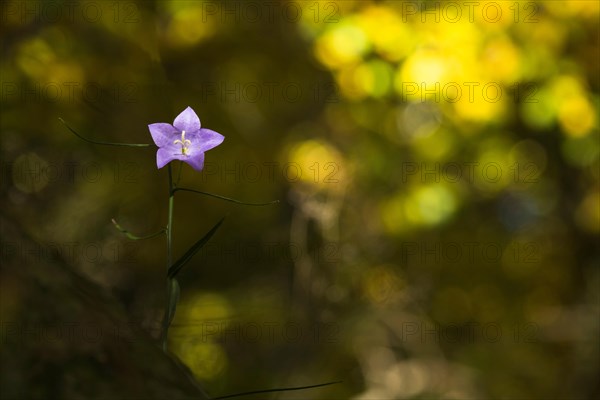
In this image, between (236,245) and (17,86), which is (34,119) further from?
(236,245)

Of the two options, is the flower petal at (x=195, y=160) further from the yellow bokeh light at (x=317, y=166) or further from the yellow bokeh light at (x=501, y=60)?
the yellow bokeh light at (x=501, y=60)

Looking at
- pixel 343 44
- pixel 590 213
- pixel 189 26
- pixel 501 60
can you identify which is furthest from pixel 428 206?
pixel 189 26

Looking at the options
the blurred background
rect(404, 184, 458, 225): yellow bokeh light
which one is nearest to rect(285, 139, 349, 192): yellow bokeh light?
the blurred background

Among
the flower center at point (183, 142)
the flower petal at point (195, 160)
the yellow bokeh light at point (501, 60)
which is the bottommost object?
the flower petal at point (195, 160)

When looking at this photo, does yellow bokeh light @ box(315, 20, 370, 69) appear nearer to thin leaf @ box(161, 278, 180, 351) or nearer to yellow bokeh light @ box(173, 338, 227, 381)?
yellow bokeh light @ box(173, 338, 227, 381)

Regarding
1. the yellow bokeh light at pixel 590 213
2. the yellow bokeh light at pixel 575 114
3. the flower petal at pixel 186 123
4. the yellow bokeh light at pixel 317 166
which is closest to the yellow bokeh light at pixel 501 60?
the yellow bokeh light at pixel 575 114

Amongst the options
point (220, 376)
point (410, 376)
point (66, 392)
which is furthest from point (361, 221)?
point (66, 392)

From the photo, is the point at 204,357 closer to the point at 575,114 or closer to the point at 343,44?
the point at 343,44
